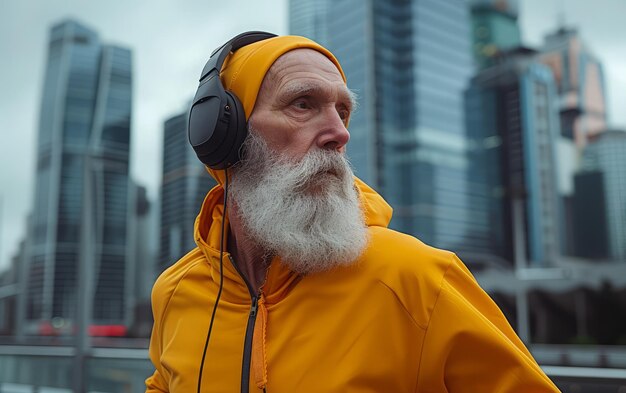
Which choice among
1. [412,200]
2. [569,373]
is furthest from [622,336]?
[412,200]

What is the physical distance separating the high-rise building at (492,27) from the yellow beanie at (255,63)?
544 feet

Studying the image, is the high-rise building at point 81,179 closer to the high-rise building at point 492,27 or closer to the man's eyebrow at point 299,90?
the man's eyebrow at point 299,90

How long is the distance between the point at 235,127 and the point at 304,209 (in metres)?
0.30

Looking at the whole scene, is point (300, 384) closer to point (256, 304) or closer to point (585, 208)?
point (256, 304)

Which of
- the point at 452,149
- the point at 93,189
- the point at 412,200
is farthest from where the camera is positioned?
the point at 452,149

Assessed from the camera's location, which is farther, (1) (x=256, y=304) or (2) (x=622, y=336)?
(2) (x=622, y=336)

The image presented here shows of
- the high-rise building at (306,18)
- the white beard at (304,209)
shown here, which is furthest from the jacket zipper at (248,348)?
the high-rise building at (306,18)

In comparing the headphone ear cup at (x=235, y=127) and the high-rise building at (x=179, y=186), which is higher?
the high-rise building at (x=179, y=186)

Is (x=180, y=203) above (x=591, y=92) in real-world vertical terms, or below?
below

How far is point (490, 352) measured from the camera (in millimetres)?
1176

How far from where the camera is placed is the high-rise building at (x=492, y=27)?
160 metres

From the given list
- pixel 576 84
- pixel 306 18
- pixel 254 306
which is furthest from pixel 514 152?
pixel 254 306

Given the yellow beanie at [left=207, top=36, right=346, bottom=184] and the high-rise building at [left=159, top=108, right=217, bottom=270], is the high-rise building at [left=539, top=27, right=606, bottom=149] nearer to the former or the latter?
the high-rise building at [left=159, top=108, right=217, bottom=270]

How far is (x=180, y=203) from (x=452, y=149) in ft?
354
